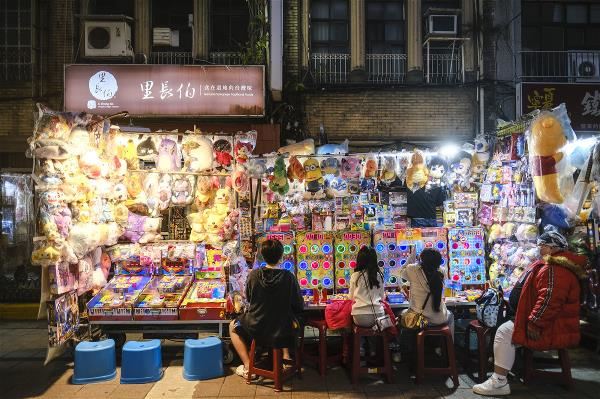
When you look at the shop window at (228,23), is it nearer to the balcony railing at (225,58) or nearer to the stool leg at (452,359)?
the balcony railing at (225,58)

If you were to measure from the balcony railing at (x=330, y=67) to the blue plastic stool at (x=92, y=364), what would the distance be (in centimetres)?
783

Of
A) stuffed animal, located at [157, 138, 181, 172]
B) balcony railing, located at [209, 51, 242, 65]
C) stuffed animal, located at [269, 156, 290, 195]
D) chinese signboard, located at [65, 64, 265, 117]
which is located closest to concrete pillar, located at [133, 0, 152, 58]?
chinese signboard, located at [65, 64, 265, 117]

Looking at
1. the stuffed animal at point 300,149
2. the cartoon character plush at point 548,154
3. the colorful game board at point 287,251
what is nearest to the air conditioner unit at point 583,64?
the cartoon character plush at point 548,154

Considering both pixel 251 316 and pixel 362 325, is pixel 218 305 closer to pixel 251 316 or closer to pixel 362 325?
pixel 251 316

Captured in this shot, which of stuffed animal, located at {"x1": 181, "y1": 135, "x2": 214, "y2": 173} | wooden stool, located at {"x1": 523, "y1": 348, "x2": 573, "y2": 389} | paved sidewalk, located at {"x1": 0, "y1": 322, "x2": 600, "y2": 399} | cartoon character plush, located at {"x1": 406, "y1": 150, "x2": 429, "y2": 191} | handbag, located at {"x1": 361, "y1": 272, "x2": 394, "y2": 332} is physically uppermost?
stuffed animal, located at {"x1": 181, "y1": 135, "x2": 214, "y2": 173}

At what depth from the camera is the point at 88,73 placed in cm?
1045

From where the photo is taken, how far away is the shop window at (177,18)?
39.2 feet

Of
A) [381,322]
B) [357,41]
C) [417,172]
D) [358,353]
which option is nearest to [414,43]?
[357,41]

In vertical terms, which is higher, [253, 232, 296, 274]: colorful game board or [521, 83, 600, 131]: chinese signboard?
[521, 83, 600, 131]: chinese signboard

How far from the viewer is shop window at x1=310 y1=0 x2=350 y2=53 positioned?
11953 millimetres

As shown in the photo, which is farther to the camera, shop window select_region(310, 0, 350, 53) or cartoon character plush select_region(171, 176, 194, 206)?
shop window select_region(310, 0, 350, 53)

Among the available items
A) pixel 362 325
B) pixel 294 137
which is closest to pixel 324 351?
pixel 362 325

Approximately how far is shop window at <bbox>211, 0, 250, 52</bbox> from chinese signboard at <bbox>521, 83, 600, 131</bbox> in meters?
6.94

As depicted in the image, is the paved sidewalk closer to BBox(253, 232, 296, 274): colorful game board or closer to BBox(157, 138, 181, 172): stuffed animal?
BBox(253, 232, 296, 274): colorful game board
